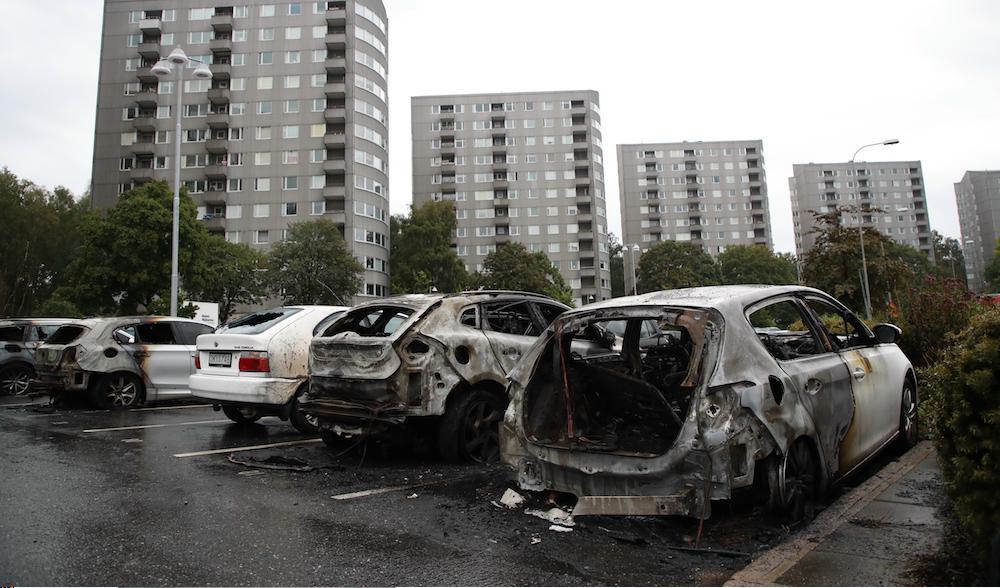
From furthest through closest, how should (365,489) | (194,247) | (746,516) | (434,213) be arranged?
1. (434,213)
2. (194,247)
3. (365,489)
4. (746,516)

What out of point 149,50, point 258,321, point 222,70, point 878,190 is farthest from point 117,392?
point 878,190

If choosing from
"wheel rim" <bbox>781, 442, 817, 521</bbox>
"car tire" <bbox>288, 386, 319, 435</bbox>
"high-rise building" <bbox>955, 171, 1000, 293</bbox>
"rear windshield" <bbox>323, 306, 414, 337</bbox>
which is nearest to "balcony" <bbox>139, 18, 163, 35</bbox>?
"car tire" <bbox>288, 386, 319, 435</bbox>

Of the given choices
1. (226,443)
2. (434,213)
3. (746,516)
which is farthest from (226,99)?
(746,516)

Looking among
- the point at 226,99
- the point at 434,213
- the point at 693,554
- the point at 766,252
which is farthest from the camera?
the point at 766,252

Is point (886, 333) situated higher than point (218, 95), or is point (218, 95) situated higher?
point (218, 95)

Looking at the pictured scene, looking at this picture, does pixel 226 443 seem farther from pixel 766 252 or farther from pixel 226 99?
pixel 766 252

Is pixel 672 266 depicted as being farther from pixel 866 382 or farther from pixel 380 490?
pixel 380 490

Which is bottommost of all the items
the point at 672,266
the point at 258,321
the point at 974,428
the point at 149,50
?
the point at 974,428

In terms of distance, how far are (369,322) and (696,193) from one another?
10231 cm

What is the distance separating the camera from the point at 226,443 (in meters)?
7.25

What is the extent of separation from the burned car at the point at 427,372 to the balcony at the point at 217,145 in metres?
58.5

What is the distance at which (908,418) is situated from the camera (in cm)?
580

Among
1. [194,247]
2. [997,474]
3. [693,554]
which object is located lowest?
[693,554]

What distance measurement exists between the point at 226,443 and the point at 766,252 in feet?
262
